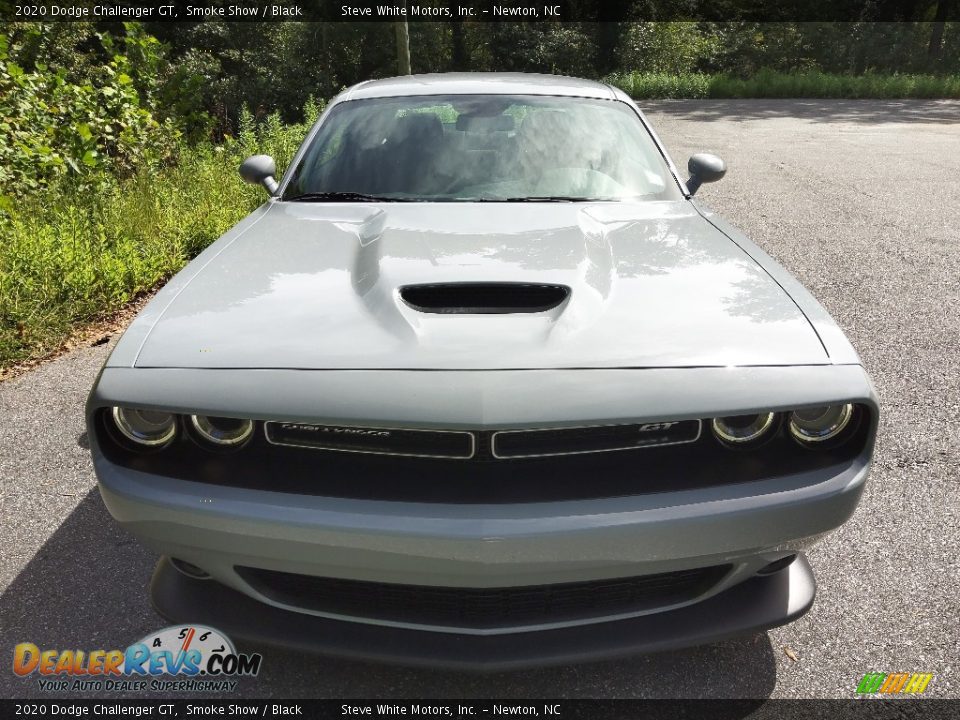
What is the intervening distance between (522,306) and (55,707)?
1.61 m

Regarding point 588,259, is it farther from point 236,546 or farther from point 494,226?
point 236,546

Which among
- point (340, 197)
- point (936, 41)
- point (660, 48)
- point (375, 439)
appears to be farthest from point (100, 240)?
point (936, 41)

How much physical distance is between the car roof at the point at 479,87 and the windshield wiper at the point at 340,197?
2.45ft

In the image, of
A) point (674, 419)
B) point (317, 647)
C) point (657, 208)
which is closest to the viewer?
point (674, 419)

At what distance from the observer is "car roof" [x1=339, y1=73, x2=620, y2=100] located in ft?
11.8

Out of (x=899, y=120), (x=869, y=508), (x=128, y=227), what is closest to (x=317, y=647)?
(x=869, y=508)

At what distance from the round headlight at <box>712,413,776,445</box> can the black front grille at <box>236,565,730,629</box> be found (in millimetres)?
315

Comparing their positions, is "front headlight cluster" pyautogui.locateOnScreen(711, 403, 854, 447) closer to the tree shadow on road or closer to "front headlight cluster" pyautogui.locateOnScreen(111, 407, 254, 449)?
"front headlight cluster" pyautogui.locateOnScreen(111, 407, 254, 449)

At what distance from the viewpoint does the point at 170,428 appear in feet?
6.15

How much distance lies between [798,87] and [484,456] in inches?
1038

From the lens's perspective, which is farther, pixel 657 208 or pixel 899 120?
pixel 899 120

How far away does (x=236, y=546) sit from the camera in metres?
1.78

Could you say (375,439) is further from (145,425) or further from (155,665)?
(155,665)

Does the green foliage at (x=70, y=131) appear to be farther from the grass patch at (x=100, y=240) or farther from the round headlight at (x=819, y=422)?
the round headlight at (x=819, y=422)
